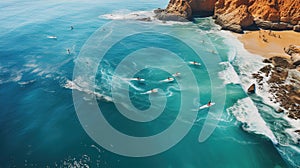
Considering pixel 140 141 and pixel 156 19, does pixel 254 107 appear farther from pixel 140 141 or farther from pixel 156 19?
pixel 156 19

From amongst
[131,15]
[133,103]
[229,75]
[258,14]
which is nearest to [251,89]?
[229,75]

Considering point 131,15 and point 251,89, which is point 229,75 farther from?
point 131,15

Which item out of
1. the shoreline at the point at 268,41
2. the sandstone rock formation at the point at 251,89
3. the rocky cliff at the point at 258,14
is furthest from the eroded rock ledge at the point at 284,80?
the rocky cliff at the point at 258,14

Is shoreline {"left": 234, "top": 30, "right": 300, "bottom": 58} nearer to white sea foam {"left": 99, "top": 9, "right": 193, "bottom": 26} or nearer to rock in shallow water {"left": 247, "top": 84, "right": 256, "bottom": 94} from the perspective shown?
rock in shallow water {"left": 247, "top": 84, "right": 256, "bottom": 94}

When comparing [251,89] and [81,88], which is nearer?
[251,89]

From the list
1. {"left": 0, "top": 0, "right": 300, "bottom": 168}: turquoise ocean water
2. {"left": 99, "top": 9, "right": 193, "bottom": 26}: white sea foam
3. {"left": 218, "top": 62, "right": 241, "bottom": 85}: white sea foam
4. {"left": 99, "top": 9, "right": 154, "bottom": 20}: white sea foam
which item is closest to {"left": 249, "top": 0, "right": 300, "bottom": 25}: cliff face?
{"left": 0, "top": 0, "right": 300, "bottom": 168}: turquoise ocean water
